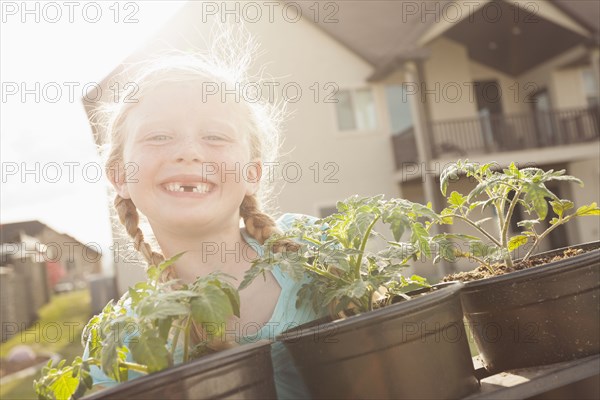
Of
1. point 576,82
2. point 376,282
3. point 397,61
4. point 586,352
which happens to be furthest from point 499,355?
point 576,82

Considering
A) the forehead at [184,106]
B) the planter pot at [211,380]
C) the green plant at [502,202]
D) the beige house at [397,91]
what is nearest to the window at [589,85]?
the beige house at [397,91]

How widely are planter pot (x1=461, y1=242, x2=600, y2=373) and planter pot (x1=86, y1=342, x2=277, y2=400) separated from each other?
1.78ft

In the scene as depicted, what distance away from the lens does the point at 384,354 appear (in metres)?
1.06

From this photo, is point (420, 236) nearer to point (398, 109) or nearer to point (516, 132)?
point (398, 109)

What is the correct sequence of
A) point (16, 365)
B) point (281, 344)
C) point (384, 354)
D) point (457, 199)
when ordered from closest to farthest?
1. point (384, 354)
2. point (281, 344)
3. point (457, 199)
4. point (16, 365)

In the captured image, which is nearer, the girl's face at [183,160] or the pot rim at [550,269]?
the pot rim at [550,269]

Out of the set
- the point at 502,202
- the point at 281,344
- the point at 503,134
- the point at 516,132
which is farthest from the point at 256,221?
the point at 516,132

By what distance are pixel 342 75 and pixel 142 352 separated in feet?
39.6

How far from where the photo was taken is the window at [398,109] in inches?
509

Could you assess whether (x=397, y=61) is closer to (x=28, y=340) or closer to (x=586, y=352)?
(x=28, y=340)

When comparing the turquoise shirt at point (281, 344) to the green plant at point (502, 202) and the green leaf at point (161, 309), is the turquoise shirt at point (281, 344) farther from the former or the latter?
the green plant at point (502, 202)

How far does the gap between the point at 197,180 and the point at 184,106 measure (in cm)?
21

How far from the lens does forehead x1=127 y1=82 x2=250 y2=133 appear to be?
1.53 metres

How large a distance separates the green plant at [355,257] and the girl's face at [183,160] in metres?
0.31
